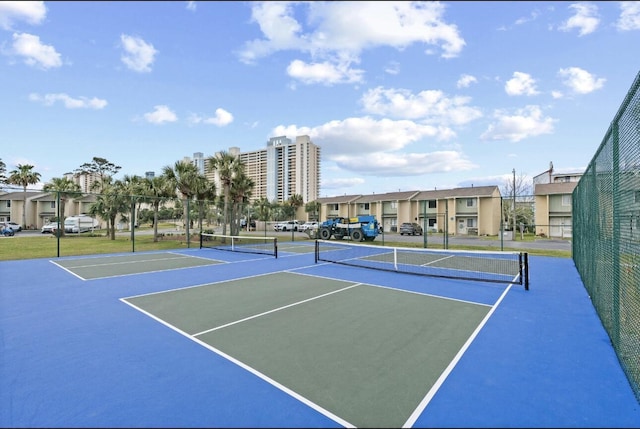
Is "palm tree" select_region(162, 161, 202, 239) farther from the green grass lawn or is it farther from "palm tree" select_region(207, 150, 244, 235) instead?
the green grass lawn

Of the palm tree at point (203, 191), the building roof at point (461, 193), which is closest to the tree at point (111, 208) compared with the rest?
the palm tree at point (203, 191)

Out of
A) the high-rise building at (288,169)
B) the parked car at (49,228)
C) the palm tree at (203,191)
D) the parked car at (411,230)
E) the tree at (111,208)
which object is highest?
the high-rise building at (288,169)

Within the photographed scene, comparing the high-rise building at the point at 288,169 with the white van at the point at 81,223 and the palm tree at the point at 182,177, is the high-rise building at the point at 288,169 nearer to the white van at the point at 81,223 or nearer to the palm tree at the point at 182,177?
the white van at the point at 81,223

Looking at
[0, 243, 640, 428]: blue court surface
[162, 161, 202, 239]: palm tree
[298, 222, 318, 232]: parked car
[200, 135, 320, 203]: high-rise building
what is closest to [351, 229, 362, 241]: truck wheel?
[298, 222, 318, 232]: parked car

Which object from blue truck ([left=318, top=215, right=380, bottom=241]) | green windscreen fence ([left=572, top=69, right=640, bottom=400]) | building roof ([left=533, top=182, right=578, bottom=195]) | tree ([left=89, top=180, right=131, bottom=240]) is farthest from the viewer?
building roof ([left=533, top=182, right=578, bottom=195])

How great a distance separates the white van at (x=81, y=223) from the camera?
3082cm

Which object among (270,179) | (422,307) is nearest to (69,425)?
(422,307)

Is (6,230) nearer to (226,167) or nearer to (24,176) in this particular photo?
(226,167)

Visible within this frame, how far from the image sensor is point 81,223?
31891mm

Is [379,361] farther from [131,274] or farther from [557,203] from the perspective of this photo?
[557,203]

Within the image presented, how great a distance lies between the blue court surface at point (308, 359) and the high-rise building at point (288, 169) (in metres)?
130

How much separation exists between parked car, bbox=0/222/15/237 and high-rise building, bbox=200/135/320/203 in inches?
4572

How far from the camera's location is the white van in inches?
1213

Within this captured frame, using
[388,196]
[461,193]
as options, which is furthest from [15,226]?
[461,193]
